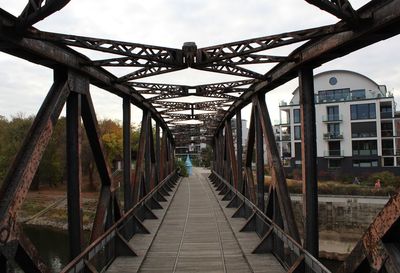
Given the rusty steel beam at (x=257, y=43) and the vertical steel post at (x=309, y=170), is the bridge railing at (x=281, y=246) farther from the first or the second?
the rusty steel beam at (x=257, y=43)

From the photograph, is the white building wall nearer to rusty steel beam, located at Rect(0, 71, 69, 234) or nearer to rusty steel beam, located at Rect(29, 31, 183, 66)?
rusty steel beam, located at Rect(29, 31, 183, 66)

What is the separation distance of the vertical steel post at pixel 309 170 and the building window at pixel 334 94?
48697 mm

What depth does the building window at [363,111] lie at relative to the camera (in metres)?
51.1

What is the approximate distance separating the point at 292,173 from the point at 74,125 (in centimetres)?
4514

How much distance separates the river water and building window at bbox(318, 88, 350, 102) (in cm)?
3041

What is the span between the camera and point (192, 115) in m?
26.0

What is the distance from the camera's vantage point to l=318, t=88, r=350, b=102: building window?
5344 cm

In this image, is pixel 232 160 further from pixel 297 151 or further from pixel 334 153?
pixel 334 153

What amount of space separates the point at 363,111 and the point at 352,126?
7.43 feet

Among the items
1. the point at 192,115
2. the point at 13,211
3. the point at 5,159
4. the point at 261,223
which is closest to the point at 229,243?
the point at 261,223

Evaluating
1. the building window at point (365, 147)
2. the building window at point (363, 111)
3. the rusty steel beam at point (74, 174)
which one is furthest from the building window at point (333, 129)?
the rusty steel beam at point (74, 174)

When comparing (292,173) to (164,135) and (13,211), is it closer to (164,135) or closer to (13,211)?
(164,135)

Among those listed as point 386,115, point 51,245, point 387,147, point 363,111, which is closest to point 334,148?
point 363,111

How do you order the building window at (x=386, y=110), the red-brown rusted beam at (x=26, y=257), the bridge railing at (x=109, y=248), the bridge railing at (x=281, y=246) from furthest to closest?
1. the building window at (x=386, y=110)
2. the bridge railing at (x=109, y=248)
3. the bridge railing at (x=281, y=246)
4. the red-brown rusted beam at (x=26, y=257)
